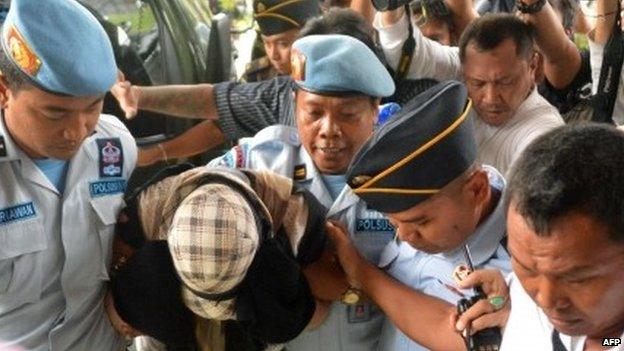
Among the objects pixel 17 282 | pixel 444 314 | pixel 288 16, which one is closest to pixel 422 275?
pixel 444 314

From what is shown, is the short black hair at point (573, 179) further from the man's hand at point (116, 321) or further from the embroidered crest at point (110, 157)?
the embroidered crest at point (110, 157)

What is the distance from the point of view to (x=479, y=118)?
2.41 m

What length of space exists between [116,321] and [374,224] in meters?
0.65

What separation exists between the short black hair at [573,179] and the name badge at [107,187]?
1031mm

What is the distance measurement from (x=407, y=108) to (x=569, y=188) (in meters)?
0.58

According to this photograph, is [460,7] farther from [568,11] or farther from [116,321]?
[116,321]

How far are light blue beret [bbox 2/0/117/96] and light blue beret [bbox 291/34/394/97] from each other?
0.52 meters

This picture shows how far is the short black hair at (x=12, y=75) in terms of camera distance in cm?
157

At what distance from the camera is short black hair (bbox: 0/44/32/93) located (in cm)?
157

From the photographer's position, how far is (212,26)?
338 cm

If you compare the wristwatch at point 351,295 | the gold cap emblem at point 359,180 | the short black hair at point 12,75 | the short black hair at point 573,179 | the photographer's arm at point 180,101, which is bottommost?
the photographer's arm at point 180,101

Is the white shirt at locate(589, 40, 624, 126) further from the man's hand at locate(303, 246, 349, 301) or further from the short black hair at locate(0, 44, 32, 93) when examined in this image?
the short black hair at locate(0, 44, 32, 93)

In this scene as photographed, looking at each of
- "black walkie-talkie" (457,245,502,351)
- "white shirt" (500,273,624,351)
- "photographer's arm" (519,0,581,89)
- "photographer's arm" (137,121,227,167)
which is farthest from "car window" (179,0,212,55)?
"white shirt" (500,273,624,351)

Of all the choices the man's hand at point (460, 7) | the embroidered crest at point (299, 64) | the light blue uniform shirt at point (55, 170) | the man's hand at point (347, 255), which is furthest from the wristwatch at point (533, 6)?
the light blue uniform shirt at point (55, 170)
